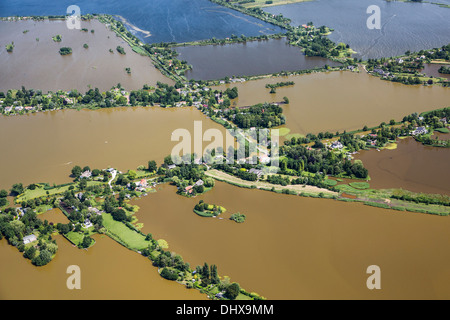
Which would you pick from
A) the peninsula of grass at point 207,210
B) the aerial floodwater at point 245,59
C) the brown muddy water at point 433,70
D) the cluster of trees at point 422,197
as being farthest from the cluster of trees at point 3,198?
the brown muddy water at point 433,70

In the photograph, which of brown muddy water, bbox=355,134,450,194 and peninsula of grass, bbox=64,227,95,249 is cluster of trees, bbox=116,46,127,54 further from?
brown muddy water, bbox=355,134,450,194

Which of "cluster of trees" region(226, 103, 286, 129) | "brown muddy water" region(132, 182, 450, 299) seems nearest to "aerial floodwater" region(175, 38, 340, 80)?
"cluster of trees" region(226, 103, 286, 129)

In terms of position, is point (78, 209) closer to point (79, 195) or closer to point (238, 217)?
point (79, 195)

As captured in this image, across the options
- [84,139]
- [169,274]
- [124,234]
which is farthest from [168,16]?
[169,274]

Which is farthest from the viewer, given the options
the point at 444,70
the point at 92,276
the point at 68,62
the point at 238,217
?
the point at 68,62

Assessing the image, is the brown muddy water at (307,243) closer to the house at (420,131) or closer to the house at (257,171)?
the house at (257,171)
